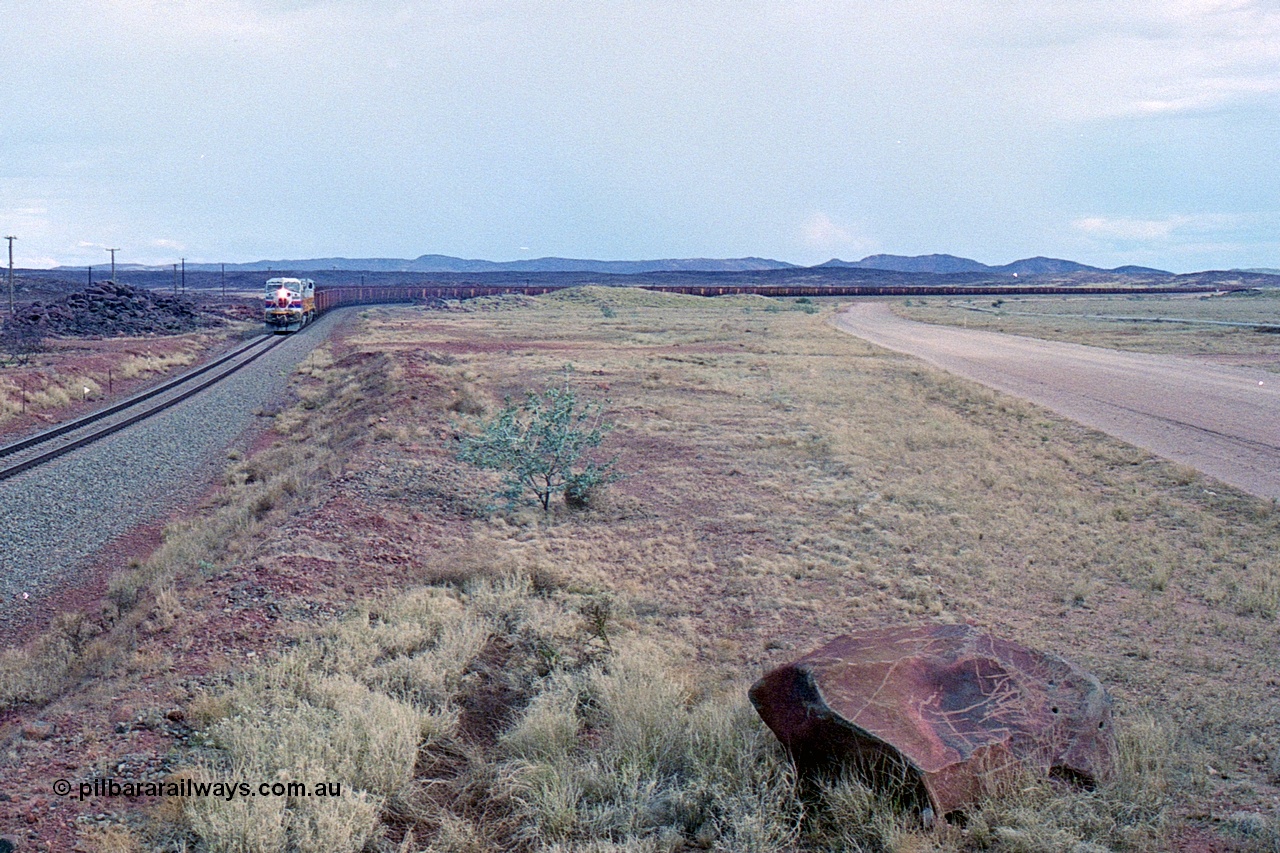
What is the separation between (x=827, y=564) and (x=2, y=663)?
758 cm

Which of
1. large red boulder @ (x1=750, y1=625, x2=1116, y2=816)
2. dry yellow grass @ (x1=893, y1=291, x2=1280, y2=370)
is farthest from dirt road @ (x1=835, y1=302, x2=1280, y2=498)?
large red boulder @ (x1=750, y1=625, x2=1116, y2=816)

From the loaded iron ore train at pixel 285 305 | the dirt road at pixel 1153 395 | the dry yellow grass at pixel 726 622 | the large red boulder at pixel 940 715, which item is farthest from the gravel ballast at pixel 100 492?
the loaded iron ore train at pixel 285 305

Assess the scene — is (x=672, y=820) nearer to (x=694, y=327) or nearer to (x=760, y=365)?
(x=760, y=365)

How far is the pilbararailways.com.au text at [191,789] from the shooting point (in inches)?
180

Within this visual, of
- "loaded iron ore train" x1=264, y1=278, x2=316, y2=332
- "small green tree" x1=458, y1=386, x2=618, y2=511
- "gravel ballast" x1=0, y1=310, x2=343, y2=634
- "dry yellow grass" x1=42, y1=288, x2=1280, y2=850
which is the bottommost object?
"gravel ballast" x1=0, y1=310, x2=343, y2=634

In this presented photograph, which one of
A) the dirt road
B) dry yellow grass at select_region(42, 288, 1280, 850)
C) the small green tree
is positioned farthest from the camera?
the dirt road

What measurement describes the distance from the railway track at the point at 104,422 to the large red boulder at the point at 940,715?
1458cm

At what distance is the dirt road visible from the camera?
15305mm

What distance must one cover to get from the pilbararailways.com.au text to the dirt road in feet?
41.2

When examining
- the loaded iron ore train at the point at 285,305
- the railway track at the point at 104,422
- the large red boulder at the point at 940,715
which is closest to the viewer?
the large red boulder at the point at 940,715

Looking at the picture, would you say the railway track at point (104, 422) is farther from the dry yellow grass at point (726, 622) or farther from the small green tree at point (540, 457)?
the small green tree at point (540, 457)

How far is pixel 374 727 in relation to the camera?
17.0 ft

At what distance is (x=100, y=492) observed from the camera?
14375 mm

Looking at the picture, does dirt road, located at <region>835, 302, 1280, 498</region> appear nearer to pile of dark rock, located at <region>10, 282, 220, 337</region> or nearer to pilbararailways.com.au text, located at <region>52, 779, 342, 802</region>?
pilbararailways.com.au text, located at <region>52, 779, 342, 802</region>
